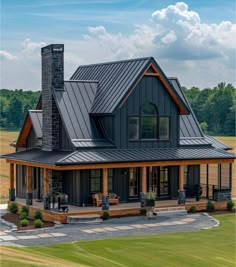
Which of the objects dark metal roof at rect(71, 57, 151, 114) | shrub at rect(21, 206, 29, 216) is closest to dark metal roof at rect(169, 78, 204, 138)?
dark metal roof at rect(71, 57, 151, 114)

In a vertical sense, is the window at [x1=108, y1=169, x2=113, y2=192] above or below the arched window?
below

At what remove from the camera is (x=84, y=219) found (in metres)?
28.3

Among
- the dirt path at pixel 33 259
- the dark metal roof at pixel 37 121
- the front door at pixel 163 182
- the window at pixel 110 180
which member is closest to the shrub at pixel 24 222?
the window at pixel 110 180

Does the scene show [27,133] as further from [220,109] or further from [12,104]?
[12,104]

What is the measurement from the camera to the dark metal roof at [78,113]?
31422mm

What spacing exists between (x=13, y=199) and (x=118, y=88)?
8326 millimetres

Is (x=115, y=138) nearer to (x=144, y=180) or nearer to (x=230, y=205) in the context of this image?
(x=144, y=180)

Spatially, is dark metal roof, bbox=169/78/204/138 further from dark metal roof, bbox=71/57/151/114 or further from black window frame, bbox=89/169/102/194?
black window frame, bbox=89/169/102/194

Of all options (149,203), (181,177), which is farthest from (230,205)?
(149,203)

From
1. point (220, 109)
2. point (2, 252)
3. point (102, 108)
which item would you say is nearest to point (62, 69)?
point (102, 108)

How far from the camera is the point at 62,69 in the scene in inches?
1286

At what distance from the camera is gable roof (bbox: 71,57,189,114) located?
3183 centimetres

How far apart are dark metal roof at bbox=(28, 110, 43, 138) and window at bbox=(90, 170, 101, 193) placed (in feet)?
16.0

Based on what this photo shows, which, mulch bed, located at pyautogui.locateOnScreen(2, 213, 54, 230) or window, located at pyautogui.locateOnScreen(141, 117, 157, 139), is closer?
mulch bed, located at pyautogui.locateOnScreen(2, 213, 54, 230)
